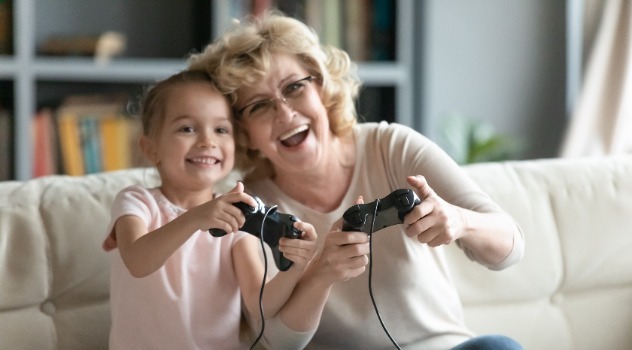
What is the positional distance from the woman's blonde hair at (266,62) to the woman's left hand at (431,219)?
328 millimetres

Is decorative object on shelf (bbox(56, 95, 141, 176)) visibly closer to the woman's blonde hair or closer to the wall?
the wall

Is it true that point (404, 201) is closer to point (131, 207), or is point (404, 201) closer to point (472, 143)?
point (131, 207)

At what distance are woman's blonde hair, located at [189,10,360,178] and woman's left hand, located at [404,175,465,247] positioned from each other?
328mm

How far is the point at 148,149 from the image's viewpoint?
1.63 m

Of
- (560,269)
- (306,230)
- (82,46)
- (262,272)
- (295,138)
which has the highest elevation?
(82,46)

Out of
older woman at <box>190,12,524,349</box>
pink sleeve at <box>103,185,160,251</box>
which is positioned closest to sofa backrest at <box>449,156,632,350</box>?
older woman at <box>190,12,524,349</box>

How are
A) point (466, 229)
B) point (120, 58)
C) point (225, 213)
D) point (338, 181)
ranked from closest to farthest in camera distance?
point (225, 213) → point (466, 229) → point (338, 181) → point (120, 58)

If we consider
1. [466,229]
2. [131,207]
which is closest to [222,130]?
[131,207]

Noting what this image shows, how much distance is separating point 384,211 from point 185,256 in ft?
1.23

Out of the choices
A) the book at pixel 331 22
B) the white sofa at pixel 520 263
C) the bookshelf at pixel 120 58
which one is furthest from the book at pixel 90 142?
Result: the white sofa at pixel 520 263

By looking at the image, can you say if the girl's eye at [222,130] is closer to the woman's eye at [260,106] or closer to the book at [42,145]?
the woman's eye at [260,106]

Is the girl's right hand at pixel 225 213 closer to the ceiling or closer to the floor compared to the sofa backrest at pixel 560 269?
closer to the ceiling

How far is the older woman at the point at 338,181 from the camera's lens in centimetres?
159

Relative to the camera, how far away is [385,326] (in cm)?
163
